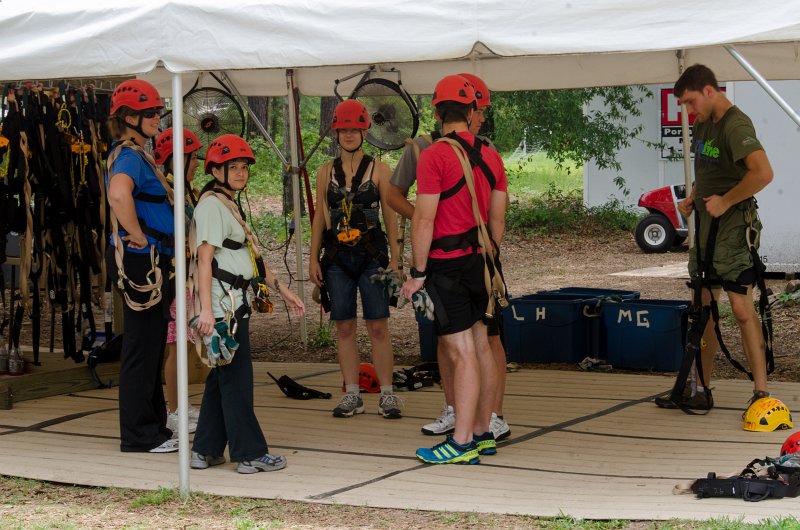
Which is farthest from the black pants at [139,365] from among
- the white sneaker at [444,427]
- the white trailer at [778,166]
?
the white trailer at [778,166]

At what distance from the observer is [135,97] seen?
6266 mm

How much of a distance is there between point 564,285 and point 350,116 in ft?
29.0

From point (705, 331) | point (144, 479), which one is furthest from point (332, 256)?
point (705, 331)

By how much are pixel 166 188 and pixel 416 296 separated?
1514 mm

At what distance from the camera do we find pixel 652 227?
61.3ft

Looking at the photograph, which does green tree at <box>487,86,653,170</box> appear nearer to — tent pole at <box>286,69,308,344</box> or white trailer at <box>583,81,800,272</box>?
white trailer at <box>583,81,800,272</box>

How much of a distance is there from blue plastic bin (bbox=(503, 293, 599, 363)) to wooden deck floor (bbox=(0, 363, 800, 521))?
890mm

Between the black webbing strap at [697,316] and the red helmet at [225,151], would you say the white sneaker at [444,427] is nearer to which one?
the black webbing strap at [697,316]

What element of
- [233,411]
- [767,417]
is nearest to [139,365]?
[233,411]

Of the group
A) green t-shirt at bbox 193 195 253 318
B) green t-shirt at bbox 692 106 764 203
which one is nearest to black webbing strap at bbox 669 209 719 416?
green t-shirt at bbox 692 106 764 203

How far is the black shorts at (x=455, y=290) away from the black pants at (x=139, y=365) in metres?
1.54

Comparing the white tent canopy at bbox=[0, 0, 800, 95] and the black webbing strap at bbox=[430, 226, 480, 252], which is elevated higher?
the white tent canopy at bbox=[0, 0, 800, 95]

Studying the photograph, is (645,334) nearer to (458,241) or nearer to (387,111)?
(387,111)

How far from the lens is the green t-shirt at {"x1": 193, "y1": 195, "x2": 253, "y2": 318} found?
5.87 meters
